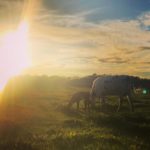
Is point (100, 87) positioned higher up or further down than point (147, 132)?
higher up

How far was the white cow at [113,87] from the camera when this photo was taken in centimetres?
4238

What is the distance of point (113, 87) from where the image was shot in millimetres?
42969

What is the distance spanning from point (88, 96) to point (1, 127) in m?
18.8

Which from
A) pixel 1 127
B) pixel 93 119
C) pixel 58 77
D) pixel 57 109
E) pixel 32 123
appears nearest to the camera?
pixel 1 127

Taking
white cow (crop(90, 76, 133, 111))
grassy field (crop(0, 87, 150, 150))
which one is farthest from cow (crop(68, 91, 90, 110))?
grassy field (crop(0, 87, 150, 150))

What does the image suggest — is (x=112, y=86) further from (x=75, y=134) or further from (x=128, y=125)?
(x=75, y=134)

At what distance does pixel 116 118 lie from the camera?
→ 2992 centimetres

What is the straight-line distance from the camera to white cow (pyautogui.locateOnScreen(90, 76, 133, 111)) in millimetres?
42375

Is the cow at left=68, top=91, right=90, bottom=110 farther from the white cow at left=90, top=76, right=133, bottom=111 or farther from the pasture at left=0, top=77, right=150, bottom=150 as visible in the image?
the pasture at left=0, top=77, right=150, bottom=150

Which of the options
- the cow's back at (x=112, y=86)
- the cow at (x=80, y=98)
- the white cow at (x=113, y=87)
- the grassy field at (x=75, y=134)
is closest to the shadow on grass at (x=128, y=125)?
the grassy field at (x=75, y=134)

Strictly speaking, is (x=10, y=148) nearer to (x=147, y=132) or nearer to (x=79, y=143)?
(x=79, y=143)

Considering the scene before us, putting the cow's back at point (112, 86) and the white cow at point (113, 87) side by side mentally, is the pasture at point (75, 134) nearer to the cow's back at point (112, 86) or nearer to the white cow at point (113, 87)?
the white cow at point (113, 87)

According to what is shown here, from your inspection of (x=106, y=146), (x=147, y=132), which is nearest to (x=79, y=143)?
(x=106, y=146)

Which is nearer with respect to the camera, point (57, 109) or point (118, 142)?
point (118, 142)
